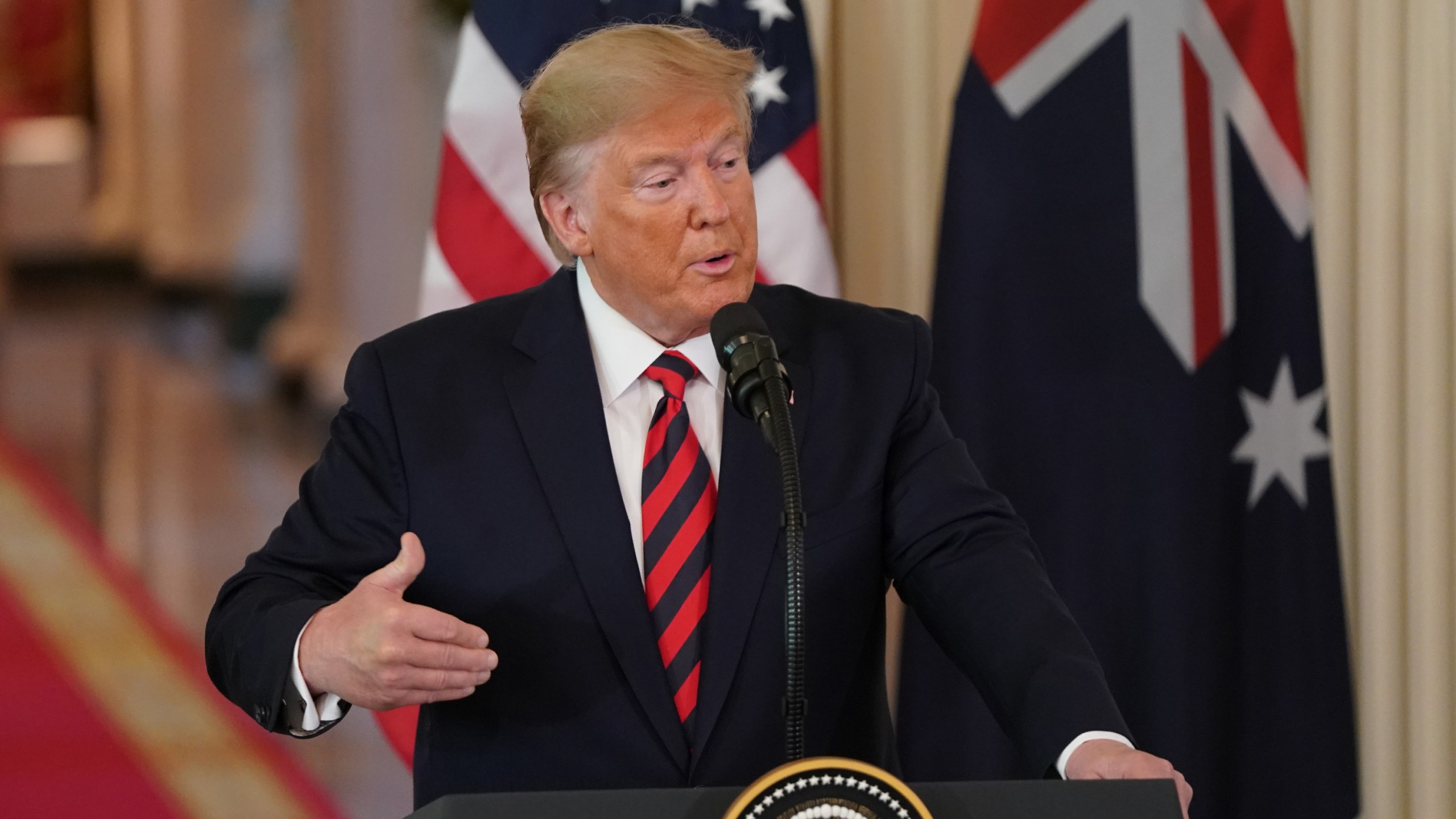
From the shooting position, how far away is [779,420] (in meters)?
1.17

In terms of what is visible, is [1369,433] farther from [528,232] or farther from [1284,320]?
[528,232]

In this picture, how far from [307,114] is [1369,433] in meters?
3.58

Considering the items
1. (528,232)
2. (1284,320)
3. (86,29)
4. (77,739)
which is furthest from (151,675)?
(86,29)

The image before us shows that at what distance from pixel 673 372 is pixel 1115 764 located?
63cm

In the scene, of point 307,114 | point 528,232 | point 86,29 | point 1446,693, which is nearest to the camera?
point 528,232

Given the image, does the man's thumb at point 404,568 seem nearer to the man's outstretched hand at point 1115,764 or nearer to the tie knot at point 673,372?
the tie knot at point 673,372

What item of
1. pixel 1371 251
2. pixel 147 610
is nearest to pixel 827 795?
pixel 1371 251

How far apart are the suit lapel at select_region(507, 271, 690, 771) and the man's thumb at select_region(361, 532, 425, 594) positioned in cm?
31

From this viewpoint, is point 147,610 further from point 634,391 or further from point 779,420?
point 779,420

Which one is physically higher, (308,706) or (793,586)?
(793,586)

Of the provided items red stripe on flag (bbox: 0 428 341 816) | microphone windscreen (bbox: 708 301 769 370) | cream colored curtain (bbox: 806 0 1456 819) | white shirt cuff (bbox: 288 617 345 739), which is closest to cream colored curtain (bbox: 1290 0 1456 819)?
cream colored curtain (bbox: 806 0 1456 819)

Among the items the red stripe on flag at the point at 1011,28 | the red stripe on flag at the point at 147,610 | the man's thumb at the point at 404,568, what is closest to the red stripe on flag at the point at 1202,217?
the red stripe on flag at the point at 1011,28

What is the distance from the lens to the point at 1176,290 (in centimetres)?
248

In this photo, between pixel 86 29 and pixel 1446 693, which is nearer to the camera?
pixel 1446 693
